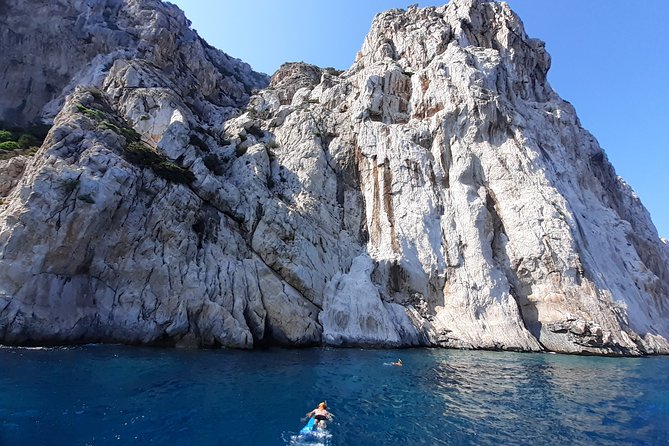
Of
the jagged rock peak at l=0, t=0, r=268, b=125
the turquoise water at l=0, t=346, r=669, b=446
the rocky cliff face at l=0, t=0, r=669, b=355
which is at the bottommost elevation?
the turquoise water at l=0, t=346, r=669, b=446

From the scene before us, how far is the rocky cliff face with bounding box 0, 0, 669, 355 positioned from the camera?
90.6 feet

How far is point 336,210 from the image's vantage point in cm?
4350

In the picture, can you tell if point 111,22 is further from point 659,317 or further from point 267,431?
point 659,317

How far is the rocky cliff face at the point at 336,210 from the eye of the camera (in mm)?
27625

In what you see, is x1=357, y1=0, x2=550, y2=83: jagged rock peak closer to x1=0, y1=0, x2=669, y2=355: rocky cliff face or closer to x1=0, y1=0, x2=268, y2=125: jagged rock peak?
x1=0, y1=0, x2=669, y2=355: rocky cliff face

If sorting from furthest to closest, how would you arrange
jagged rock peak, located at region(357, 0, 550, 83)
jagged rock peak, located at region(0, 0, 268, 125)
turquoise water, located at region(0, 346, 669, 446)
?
jagged rock peak, located at region(357, 0, 550, 83), jagged rock peak, located at region(0, 0, 268, 125), turquoise water, located at region(0, 346, 669, 446)

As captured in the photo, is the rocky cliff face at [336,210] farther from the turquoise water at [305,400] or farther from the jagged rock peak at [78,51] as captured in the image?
the turquoise water at [305,400]

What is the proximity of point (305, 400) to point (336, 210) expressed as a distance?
28911mm

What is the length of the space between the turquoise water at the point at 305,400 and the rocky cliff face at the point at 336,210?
18.7 feet

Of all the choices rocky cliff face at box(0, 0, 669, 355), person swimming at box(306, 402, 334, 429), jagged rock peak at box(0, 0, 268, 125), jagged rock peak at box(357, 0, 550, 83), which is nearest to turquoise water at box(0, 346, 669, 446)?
person swimming at box(306, 402, 334, 429)

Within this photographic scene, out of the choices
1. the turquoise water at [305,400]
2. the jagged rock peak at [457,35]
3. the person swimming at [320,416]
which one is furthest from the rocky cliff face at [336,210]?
the person swimming at [320,416]

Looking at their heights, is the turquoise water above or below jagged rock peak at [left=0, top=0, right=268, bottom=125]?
below

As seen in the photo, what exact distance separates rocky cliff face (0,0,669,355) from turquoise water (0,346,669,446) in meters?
5.71

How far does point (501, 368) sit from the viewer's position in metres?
24.3
